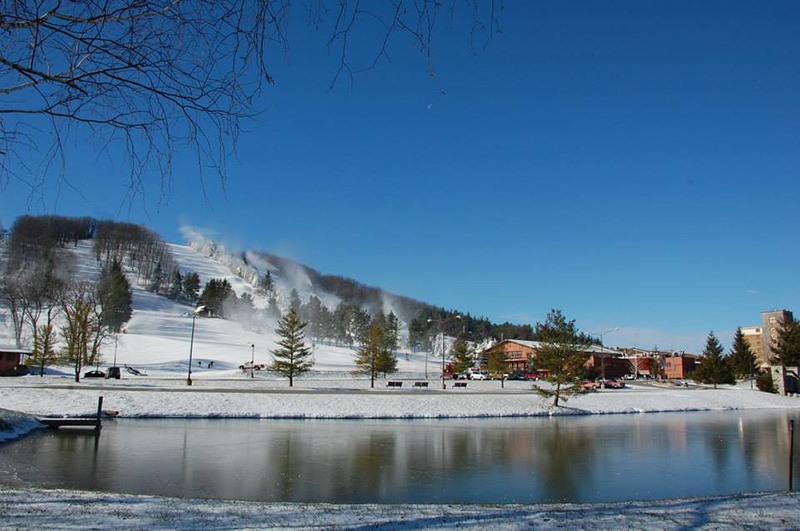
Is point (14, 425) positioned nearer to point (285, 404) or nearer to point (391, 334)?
point (285, 404)

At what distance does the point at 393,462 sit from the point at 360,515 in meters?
8.88

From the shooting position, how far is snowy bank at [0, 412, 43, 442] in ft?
62.6

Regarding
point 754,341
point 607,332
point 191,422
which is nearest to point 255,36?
point 191,422

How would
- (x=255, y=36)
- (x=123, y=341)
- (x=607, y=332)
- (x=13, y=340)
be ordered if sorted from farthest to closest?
(x=123, y=341) → (x=13, y=340) → (x=607, y=332) → (x=255, y=36)

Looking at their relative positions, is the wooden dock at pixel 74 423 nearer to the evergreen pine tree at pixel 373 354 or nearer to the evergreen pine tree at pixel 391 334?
the evergreen pine tree at pixel 373 354

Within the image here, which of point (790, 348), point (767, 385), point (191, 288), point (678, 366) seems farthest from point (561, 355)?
point (191, 288)

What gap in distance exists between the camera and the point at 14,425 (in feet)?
67.8

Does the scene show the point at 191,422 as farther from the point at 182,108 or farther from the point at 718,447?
the point at 182,108

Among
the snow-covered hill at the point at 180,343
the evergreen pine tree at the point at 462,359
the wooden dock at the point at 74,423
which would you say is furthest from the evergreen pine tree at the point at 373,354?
the wooden dock at the point at 74,423

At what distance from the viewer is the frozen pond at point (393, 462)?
12.1m

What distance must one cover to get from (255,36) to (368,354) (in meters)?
54.4

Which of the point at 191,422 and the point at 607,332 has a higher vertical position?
the point at 607,332

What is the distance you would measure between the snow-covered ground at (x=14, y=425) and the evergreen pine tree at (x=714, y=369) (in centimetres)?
7163

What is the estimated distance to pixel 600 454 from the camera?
19.2 metres
